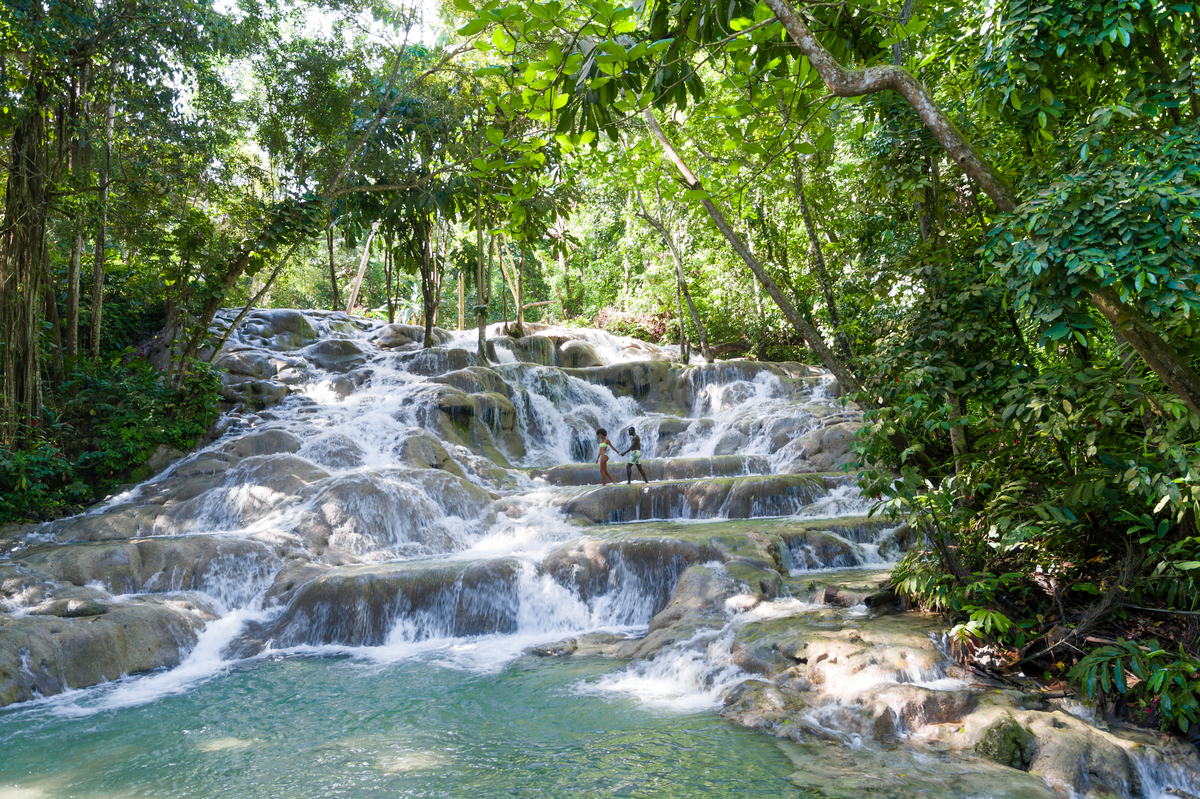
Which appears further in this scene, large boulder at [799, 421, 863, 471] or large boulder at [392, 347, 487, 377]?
large boulder at [392, 347, 487, 377]

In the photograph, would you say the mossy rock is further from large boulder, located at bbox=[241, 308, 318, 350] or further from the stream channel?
large boulder, located at bbox=[241, 308, 318, 350]

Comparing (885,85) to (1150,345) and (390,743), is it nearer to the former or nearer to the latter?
(1150,345)

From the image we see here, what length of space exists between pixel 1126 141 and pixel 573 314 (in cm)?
3151

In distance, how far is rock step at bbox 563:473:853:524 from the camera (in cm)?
1091

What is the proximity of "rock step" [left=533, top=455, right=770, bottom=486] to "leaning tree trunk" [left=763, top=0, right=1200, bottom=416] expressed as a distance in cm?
957

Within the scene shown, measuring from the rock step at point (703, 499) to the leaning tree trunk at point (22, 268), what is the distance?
27.1ft

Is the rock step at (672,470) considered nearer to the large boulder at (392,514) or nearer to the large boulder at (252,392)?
the large boulder at (392,514)

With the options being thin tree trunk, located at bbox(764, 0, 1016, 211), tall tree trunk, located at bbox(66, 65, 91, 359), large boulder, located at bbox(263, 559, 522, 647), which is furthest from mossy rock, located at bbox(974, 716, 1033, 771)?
tall tree trunk, located at bbox(66, 65, 91, 359)

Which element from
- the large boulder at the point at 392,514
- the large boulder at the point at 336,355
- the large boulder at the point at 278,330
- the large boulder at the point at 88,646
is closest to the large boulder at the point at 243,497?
the large boulder at the point at 392,514

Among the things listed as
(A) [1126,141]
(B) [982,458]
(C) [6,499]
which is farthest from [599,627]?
(C) [6,499]

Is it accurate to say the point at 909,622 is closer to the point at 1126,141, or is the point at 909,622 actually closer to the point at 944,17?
the point at 1126,141

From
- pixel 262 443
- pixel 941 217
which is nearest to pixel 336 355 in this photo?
pixel 262 443

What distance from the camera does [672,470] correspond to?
1309 centimetres

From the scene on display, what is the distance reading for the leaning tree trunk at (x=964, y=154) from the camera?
3.37 metres
